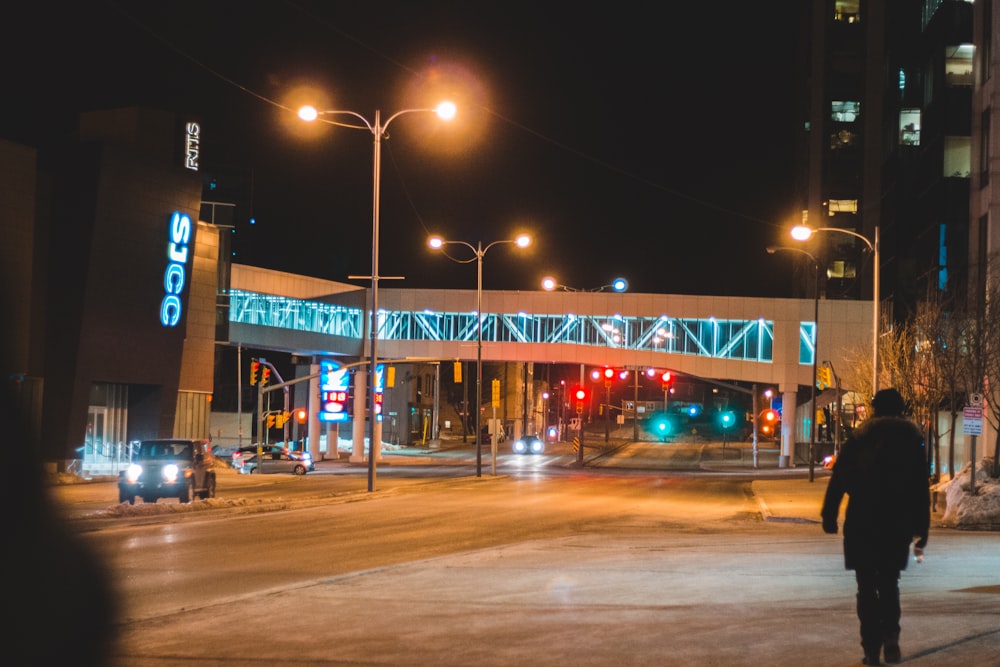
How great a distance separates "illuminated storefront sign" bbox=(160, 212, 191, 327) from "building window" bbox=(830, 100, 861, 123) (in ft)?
267

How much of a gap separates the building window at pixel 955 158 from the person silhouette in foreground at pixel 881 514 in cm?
4896

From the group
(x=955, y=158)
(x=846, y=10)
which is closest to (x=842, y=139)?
(x=846, y=10)

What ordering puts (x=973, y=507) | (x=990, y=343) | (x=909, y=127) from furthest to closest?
(x=909, y=127)
(x=990, y=343)
(x=973, y=507)

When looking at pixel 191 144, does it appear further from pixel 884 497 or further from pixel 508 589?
pixel 884 497

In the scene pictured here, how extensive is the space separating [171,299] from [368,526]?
30037 mm

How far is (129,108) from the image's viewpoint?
50.3 metres

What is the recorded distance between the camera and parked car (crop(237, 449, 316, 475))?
53344 mm

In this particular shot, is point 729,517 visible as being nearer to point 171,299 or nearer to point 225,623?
point 225,623

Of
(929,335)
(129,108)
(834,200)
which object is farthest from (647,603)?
(834,200)

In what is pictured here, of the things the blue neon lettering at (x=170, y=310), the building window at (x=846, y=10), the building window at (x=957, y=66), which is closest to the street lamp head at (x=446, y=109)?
the blue neon lettering at (x=170, y=310)

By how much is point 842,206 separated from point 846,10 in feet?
65.1

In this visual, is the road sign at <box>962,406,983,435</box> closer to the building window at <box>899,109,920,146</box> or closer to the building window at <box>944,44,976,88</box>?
the building window at <box>944,44,976,88</box>

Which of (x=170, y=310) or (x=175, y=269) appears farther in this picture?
(x=175, y=269)

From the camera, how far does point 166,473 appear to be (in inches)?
1083
